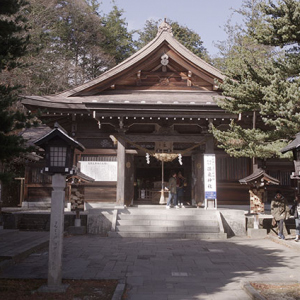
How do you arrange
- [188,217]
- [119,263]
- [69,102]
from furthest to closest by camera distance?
[69,102] < [188,217] < [119,263]

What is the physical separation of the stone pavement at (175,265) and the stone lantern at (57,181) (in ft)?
2.72

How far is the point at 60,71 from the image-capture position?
1020 inches

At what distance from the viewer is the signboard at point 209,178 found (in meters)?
13.0

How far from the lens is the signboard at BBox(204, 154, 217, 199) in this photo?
1302 cm

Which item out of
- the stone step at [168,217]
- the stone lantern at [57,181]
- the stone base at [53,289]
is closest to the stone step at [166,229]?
the stone step at [168,217]

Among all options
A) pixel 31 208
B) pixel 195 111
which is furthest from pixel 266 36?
pixel 31 208

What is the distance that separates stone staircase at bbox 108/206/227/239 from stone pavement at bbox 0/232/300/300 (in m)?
0.82

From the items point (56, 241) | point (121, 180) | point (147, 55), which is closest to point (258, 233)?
point (121, 180)

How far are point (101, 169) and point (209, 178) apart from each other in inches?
204

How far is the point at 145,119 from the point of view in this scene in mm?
13812

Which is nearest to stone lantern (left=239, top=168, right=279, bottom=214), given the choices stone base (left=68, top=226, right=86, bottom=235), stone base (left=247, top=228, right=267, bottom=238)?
stone base (left=247, top=228, right=267, bottom=238)

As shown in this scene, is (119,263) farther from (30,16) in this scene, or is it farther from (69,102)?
(30,16)

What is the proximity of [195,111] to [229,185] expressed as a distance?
4.56 metres

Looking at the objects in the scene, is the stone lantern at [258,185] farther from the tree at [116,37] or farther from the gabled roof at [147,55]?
the tree at [116,37]
